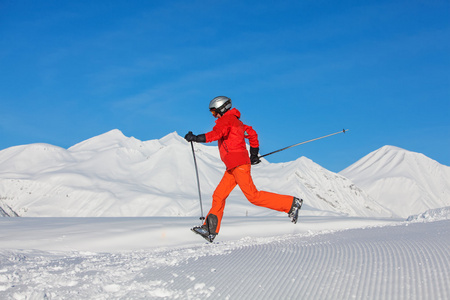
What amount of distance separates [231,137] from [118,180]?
280 ft

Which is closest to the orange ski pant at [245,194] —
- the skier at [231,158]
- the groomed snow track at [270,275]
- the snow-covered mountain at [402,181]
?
the skier at [231,158]

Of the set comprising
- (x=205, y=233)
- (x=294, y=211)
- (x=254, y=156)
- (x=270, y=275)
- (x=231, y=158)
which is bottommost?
(x=270, y=275)

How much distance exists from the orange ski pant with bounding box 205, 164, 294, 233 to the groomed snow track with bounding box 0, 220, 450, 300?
183 cm

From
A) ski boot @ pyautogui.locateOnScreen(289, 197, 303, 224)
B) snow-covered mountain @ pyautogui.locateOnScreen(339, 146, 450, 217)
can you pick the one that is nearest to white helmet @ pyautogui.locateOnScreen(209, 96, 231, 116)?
ski boot @ pyautogui.locateOnScreen(289, 197, 303, 224)

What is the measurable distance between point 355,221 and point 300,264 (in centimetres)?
619

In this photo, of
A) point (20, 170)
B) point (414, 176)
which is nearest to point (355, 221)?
point (20, 170)

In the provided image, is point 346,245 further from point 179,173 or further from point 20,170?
point 20,170

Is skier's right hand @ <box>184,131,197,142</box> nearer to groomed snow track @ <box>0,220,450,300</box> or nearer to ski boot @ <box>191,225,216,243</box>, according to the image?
ski boot @ <box>191,225,216,243</box>

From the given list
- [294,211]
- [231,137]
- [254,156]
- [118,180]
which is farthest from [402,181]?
[231,137]

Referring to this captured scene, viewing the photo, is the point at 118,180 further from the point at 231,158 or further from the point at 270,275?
the point at 270,275

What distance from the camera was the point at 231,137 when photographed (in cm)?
660

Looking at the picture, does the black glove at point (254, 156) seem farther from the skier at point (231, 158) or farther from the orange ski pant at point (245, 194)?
the orange ski pant at point (245, 194)

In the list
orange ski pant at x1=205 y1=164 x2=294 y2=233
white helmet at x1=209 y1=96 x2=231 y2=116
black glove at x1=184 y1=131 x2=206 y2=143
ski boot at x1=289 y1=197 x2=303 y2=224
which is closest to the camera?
black glove at x1=184 y1=131 x2=206 y2=143

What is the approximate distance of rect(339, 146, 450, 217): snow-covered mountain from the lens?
598 feet
